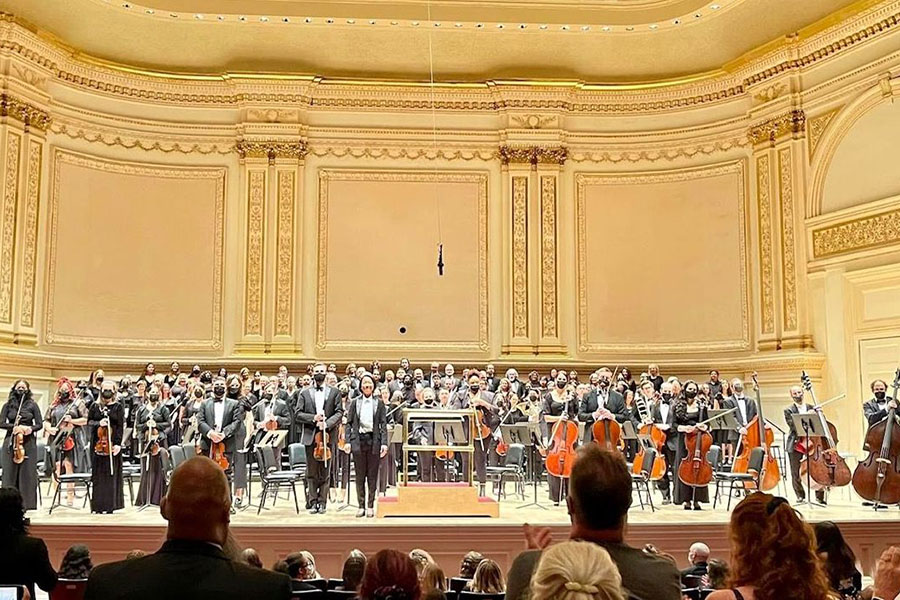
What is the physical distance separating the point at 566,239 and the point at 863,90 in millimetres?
4471

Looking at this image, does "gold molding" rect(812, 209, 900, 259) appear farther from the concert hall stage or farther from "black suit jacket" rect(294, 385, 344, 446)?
"black suit jacket" rect(294, 385, 344, 446)

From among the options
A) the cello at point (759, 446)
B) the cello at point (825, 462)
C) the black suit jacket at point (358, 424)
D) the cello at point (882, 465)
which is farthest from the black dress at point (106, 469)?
the cello at point (882, 465)

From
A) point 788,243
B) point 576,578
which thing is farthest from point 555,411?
point 576,578

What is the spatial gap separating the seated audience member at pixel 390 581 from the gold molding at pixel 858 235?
32.4 ft

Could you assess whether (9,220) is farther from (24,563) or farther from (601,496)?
(601,496)

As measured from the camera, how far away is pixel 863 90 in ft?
36.6

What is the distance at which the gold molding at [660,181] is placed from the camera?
1283 centimetres

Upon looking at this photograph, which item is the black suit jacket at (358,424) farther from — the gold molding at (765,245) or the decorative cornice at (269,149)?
the gold molding at (765,245)

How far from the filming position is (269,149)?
523 inches

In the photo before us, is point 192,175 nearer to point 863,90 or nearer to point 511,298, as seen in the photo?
point 511,298

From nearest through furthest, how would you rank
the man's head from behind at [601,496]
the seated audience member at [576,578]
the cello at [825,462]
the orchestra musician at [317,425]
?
the seated audience member at [576,578] < the man's head from behind at [601,496] < the cello at [825,462] < the orchestra musician at [317,425]

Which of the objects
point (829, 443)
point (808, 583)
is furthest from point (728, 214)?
point (808, 583)

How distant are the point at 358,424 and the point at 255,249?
18.6 ft

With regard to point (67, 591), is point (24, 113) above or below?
above
